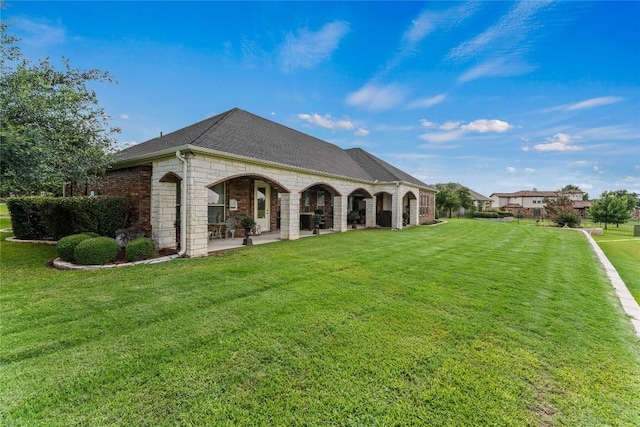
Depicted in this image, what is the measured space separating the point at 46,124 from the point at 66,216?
4.03 metres

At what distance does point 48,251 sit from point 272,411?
10286 mm

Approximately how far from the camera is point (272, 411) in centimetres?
213

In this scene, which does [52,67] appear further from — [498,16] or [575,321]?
[498,16]

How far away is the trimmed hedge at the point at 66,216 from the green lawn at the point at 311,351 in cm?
275

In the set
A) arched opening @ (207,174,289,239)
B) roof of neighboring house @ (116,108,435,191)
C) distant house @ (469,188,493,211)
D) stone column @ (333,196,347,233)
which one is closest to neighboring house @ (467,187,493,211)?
distant house @ (469,188,493,211)

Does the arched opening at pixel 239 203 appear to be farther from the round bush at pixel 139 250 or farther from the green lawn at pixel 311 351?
the green lawn at pixel 311 351

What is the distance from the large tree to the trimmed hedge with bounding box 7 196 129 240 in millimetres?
901

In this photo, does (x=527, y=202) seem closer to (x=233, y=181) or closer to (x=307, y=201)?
(x=307, y=201)

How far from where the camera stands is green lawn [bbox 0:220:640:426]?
2172mm

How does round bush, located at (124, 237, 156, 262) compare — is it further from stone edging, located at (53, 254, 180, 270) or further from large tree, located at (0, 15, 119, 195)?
large tree, located at (0, 15, 119, 195)

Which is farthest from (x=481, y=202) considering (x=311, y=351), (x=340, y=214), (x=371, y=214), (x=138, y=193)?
(x=311, y=351)

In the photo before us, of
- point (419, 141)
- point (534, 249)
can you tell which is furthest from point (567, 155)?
point (534, 249)

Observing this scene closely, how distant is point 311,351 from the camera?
9.76 ft

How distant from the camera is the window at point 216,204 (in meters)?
10.8
